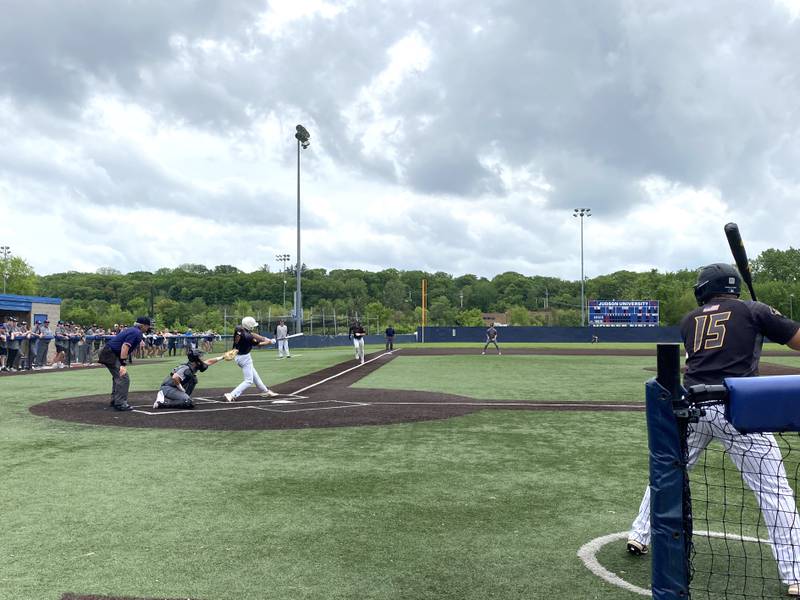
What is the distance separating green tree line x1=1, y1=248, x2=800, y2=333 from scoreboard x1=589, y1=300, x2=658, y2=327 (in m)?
23.1

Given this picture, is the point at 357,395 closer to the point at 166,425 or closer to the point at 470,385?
the point at 470,385

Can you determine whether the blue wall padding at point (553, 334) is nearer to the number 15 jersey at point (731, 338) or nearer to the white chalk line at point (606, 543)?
the white chalk line at point (606, 543)

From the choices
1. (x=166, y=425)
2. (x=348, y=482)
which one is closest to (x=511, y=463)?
(x=348, y=482)

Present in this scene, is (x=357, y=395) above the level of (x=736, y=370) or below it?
below

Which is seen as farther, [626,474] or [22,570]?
[626,474]

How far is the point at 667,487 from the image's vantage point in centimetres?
289

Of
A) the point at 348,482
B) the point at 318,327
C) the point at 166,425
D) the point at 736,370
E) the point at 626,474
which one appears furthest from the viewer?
the point at 318,327

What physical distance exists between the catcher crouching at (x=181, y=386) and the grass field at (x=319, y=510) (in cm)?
256

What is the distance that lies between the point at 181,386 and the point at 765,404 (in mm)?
11662

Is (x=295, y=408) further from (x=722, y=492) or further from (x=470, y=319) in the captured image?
(x=470, y=319)

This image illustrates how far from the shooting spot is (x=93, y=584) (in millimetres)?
3877

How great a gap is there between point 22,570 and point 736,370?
4861mm

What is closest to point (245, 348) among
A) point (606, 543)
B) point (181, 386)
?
point (181, 386)

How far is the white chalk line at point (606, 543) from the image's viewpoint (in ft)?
12.9
